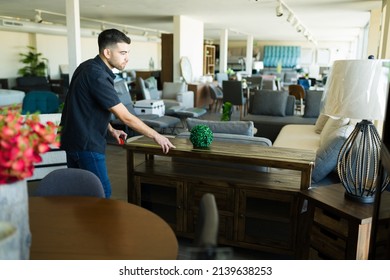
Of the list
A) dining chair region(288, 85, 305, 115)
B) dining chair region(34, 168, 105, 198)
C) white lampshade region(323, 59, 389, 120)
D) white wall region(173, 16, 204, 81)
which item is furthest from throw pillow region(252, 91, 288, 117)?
dining chair region(34, 168, 105, 198)

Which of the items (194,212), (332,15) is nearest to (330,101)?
(194,212)

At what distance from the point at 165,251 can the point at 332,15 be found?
903cm

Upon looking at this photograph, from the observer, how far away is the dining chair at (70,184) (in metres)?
1.99

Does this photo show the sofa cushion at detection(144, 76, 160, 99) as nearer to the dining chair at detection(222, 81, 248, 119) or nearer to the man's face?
the dining chair at detection(222, 81, 248, 119)

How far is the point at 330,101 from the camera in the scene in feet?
7.84

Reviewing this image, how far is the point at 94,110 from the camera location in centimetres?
242

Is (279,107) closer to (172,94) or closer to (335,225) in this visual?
(172,94)

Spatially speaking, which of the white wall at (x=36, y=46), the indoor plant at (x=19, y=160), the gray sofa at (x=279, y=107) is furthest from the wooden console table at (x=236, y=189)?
the white wall at (x=36, y=46)

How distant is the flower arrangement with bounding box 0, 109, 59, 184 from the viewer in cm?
103

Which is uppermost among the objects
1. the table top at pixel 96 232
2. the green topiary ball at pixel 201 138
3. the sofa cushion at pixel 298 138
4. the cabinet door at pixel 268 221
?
the green topiary ball at pixel 201 138

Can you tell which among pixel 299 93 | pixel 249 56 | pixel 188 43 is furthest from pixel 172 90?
pixel 249 56

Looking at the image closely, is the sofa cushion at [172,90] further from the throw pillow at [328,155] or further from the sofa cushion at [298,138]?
the throw pillow at [328,155]

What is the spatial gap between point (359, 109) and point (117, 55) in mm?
1531

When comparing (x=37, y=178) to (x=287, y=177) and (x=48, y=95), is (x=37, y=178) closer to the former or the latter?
(x=48, y=95)
